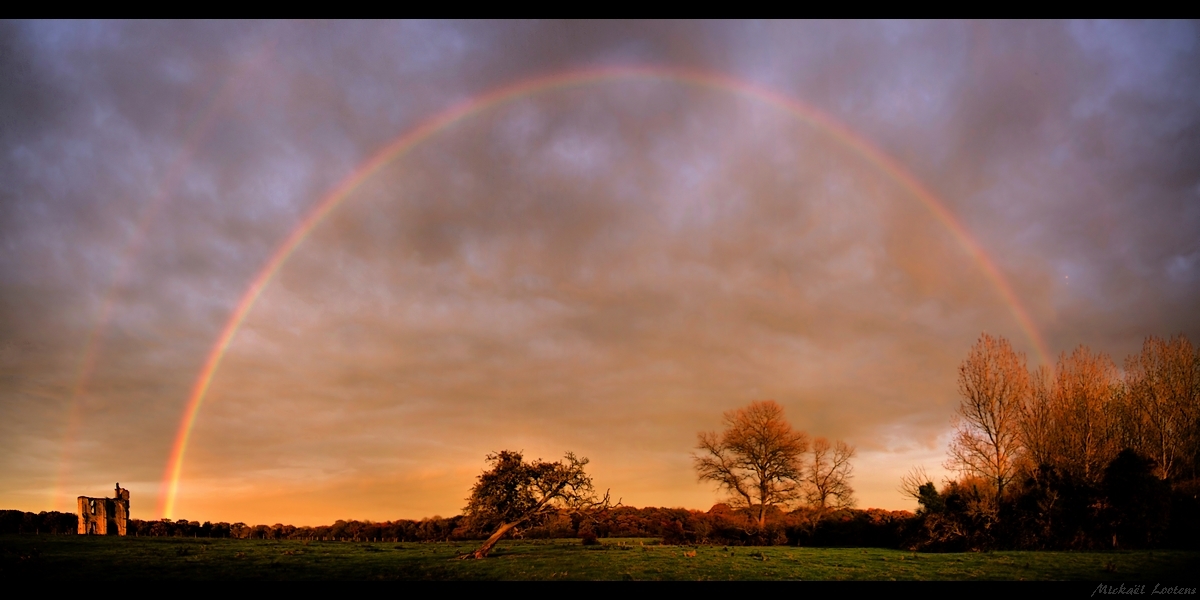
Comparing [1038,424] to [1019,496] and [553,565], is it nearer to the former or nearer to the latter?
[1019,496]

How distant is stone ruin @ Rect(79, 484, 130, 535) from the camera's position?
54.8 meters

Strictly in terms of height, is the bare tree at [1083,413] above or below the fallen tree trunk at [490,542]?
above

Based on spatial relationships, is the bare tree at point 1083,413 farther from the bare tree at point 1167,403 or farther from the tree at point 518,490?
the tree at point 518,490

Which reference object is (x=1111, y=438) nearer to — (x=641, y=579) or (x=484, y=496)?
(x=641, y=579)

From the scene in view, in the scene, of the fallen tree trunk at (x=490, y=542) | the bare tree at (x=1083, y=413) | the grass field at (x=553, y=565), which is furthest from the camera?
the bare tree at (x=1083, y=413)

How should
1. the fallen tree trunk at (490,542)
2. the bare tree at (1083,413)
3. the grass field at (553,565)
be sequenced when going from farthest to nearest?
the bare tree at (1083,413)
the fallen tree trunk at (490,542)
the grass field at (553,565)

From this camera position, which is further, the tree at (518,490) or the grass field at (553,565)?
the tree at (518,490)

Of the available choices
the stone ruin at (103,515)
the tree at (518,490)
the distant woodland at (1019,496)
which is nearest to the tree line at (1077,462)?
the distant woodland at (1019,496)

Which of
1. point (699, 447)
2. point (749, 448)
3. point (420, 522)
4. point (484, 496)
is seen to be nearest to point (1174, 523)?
point (749, 448)

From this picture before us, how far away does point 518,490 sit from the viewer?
114 ft

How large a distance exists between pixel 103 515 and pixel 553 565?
169 ft

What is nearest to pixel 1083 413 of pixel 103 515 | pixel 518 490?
pixel 518 490

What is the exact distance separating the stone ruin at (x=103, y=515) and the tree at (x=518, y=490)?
43.5 m

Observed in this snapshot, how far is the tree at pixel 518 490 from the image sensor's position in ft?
113
